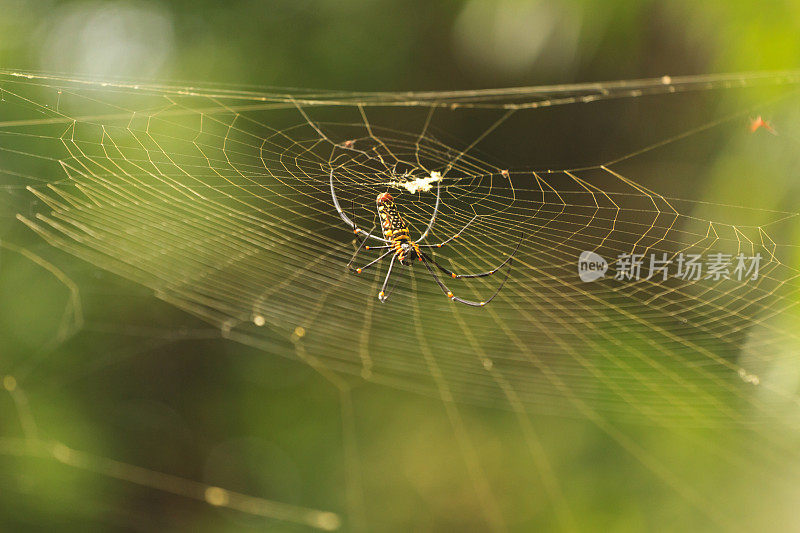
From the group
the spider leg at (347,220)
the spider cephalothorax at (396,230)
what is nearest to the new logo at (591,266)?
the spider cephalothorax at (396,230)

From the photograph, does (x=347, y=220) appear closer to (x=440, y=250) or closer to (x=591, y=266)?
(x=440, y=250)

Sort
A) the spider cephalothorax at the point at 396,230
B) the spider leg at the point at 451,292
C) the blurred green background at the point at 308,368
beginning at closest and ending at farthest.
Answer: the spider cephalothorax at the point at 396,230 → the blurred green background at the point at 308,368 → the spider leg at the point at 451,292

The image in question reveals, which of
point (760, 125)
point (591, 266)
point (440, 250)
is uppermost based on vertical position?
point (440, 250)

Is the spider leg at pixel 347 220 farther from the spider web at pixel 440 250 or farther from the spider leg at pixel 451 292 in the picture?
the spider leg at pixel 451 292

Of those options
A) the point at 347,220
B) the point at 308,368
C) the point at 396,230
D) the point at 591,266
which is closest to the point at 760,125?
the point at 591,266

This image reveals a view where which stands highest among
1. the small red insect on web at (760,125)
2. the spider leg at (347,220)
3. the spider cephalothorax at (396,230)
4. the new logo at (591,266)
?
the spider leg at (347,220)

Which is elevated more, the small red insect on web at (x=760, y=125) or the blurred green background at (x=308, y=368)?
the blurred green background at (x=308, y=368)
